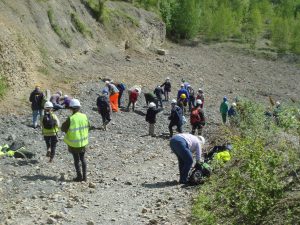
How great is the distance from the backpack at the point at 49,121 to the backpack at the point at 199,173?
3.99 meters

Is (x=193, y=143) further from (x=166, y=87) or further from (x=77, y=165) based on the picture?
(x=166, y=87)

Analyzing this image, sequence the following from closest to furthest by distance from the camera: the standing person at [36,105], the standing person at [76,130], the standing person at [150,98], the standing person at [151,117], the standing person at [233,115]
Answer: the standing person at [76,130], the standing person at [36,105], the standing person at [151,117], the standing person at [233,115], the standing person at [150,98]

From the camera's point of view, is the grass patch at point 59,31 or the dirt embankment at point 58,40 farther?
the grass patch at point 59,31

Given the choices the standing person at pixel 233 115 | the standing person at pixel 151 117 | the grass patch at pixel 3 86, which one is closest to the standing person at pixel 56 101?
the grass patch at pixel 3 86

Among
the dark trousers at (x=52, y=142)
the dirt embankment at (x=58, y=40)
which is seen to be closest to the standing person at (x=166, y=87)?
the dirt embankment at (x=58, y=40)

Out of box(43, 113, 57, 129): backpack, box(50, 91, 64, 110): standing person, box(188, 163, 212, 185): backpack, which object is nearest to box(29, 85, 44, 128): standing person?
box(50, 91, 64, 110): standing person

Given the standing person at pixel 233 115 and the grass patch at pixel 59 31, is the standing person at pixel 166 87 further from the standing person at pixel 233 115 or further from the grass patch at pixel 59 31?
the grass patch at pixel 59 31

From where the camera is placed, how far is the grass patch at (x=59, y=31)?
32.4 m

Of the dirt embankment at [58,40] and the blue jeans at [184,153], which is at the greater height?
the dirt embankment at [58,40]

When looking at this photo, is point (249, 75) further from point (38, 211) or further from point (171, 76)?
point (38, 211)

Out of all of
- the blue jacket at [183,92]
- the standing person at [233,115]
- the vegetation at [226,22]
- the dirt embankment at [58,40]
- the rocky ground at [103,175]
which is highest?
the vegetation at [226,22]

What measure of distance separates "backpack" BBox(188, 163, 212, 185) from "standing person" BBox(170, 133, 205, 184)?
5.2 inches

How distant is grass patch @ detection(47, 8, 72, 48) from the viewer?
32.4 m

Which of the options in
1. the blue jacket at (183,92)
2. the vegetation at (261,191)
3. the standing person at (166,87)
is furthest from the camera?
the standing person at (166,87)
